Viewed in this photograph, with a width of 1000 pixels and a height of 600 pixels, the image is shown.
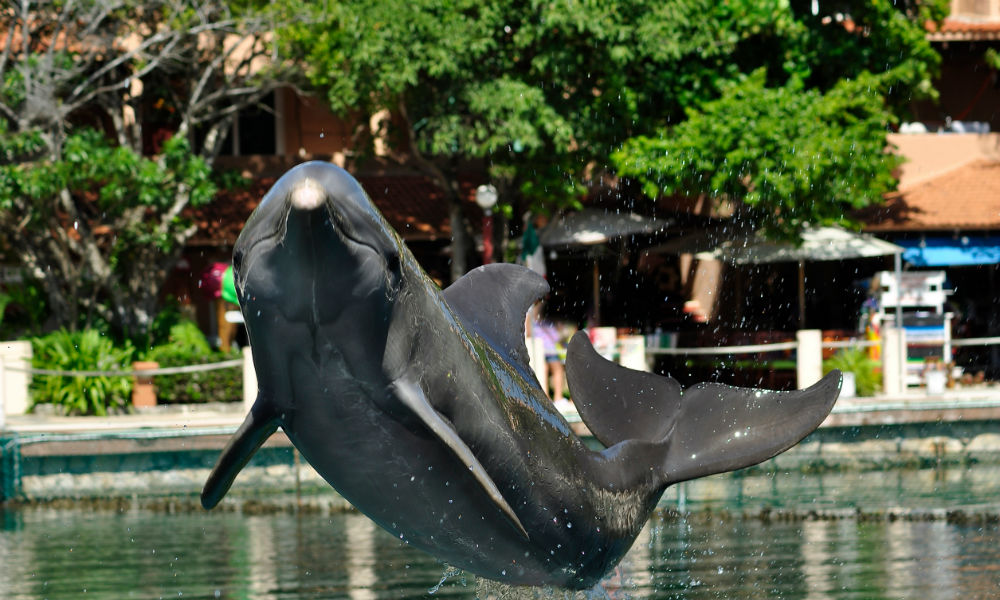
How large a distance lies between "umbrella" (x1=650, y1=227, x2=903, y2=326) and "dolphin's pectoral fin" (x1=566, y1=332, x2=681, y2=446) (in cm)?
1539

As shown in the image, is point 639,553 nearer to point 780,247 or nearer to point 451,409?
point 451,409

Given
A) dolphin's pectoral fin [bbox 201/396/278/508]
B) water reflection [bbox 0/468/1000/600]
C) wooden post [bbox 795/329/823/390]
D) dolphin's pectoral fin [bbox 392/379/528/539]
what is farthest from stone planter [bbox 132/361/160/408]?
dolphin's pectoral fin [bbox 392/379/528/539]

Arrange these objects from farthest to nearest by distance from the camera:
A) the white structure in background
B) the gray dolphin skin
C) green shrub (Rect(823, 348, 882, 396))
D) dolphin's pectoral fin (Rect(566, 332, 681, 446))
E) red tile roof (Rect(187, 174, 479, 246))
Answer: red tile roof (Rect(187, 174, 479, 246))
the white structure in background
green shrub (Rect(823, 348, 882, 396))
dolphin's pectoral fin (Rect(566, 332, 681, 446))
the gray dolphin skin

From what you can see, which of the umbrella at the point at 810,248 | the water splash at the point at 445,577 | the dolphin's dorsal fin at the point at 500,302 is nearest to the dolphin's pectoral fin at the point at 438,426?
the dolphin's dorsal fin at the point at 500,302

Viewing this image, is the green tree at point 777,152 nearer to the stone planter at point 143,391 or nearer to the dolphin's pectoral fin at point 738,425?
the stone planter at point 143,391

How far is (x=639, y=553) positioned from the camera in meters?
11.8

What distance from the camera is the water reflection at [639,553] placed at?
1041 centimetres

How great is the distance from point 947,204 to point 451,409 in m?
22.3

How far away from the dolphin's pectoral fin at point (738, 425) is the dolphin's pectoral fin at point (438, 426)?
5.88ft

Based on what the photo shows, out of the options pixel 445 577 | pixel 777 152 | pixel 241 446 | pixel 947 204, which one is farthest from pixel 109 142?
pixel 241 446

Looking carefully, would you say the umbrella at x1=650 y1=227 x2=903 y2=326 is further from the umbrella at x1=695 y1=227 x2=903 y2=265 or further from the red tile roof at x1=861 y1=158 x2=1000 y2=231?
the red tile roof at x1=861 y1=158 x2=1000 y2=231

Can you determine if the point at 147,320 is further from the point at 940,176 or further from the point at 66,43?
the point at 940,176

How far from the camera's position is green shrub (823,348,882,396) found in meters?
18.6

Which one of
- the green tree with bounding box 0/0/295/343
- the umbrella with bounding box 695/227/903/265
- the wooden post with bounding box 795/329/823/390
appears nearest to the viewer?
the wooden post with bounding box 795/329/823/390
